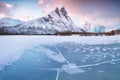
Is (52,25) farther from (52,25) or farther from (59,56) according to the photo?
(59,56)

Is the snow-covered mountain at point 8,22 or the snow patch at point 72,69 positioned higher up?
the snow-covered mountain at point 8,22

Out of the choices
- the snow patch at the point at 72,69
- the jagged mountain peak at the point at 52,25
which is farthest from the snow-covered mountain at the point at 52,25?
the snow patch at the point at 72,69

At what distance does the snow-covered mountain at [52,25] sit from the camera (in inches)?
90.0

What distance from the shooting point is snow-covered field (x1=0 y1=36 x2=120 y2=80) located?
6.91 feet

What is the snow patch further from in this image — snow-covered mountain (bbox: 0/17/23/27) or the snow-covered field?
snow-covered mountain (bbox: 0/17/23/27)

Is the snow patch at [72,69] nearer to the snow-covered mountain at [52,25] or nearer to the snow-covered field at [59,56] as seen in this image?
the snow-covered field at [59,56]

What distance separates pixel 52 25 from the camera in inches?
Answer: 91.8

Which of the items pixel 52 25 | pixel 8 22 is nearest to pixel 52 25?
pixel 52 25

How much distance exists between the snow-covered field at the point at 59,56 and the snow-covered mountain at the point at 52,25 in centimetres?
9

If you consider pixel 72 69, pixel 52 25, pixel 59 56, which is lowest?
pixel 72 69

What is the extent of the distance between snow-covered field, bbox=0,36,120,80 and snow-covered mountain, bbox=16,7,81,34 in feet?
0.31

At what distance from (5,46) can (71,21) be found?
0.92 meters

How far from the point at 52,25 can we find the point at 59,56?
Result: 409 mm

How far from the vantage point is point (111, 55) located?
7.61 ft
